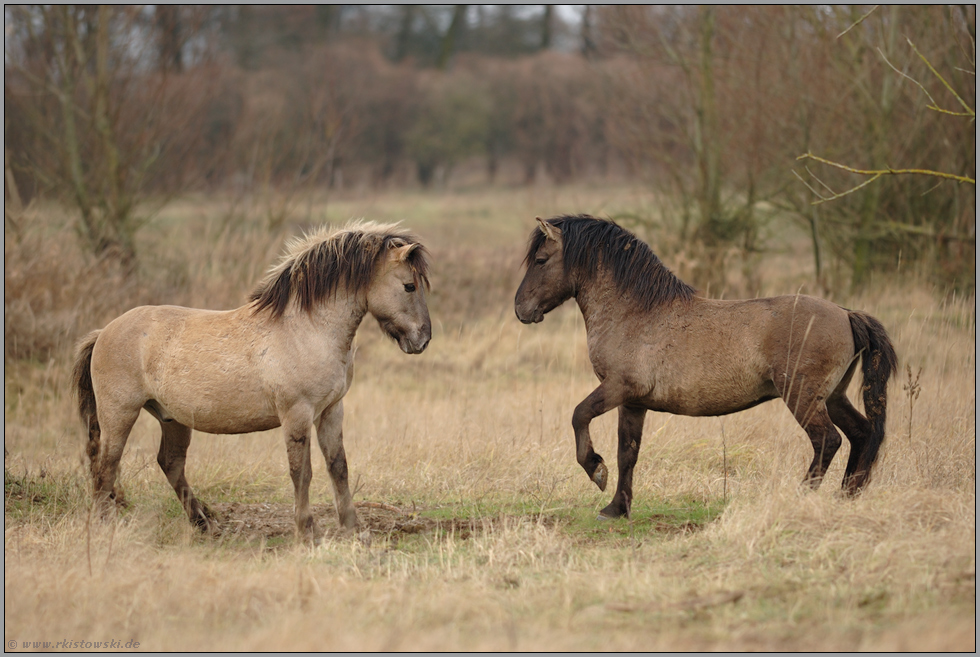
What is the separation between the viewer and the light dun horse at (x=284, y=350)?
566 centimetres

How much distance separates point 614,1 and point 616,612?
473 inches

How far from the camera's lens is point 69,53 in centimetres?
1335

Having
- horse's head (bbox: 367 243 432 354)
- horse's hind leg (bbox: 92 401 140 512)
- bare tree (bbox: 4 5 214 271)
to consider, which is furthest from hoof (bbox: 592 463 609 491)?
bare tree (bbox: 4 5 214 271)

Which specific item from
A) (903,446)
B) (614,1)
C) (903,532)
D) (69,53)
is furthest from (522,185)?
(903,532)

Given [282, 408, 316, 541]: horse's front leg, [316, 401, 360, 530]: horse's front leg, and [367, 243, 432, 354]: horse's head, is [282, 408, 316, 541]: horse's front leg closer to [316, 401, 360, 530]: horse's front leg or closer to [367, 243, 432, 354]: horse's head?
[316, 401, 360, 530]: horse's front leg

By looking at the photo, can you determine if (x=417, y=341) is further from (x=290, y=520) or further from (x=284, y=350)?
(x=290, y=520)

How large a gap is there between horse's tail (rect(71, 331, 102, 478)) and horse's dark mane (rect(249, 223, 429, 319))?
1.47 metres

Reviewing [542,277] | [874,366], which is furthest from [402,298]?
[874,366]

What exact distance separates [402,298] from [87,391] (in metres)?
2.67

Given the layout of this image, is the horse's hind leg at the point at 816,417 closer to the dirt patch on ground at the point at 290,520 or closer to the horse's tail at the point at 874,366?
the horse's tail at the point at 874,366

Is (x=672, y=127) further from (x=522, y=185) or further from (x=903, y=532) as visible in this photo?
(x=522, y=185)

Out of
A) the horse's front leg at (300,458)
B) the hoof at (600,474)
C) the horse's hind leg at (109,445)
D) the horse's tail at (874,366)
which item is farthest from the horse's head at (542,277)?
the horse's hind leg at (109,445)

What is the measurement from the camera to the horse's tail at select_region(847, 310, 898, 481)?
5.60m

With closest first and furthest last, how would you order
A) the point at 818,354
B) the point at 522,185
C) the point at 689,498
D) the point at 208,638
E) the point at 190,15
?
the point at 208,638 < the point at 818,354 < the point at 689,498 < the point at 190,15 < the point at 522,185
